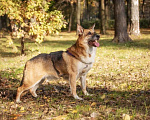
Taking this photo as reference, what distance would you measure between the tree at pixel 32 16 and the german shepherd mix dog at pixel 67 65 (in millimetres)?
7677

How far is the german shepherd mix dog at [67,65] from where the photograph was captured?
5871 mm

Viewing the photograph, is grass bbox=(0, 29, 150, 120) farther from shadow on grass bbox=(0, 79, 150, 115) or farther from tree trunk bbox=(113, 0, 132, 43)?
tree trunk bbox=(113, 0, 132, 43)

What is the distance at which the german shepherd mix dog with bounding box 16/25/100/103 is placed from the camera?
587cm

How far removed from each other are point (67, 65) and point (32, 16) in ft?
27.8

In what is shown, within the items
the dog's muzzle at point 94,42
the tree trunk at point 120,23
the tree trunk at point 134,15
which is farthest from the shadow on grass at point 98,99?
the tree trunk at point 134,15

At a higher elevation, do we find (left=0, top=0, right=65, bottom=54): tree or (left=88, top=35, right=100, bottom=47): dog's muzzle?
(left=0, top=0, right=65, bottom=54): tree

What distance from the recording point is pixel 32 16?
1379 cm

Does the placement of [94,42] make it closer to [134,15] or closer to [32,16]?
[32,16]

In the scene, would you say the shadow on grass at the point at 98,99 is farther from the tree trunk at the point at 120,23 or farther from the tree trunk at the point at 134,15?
the tree trunk at the point at 134,15

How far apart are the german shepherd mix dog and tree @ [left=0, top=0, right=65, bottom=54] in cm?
768

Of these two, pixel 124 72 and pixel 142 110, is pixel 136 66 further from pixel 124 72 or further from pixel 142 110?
pixel 142 110

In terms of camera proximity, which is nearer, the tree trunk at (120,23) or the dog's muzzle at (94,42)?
the dog's muzzle at (94,42)

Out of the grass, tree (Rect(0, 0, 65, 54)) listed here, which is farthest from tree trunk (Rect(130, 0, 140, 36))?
the grass

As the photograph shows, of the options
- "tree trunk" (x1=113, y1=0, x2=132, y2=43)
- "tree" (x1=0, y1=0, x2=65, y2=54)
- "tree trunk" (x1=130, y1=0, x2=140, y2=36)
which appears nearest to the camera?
"tree" (x1=0, y1=0, x2=65, y2=54)
